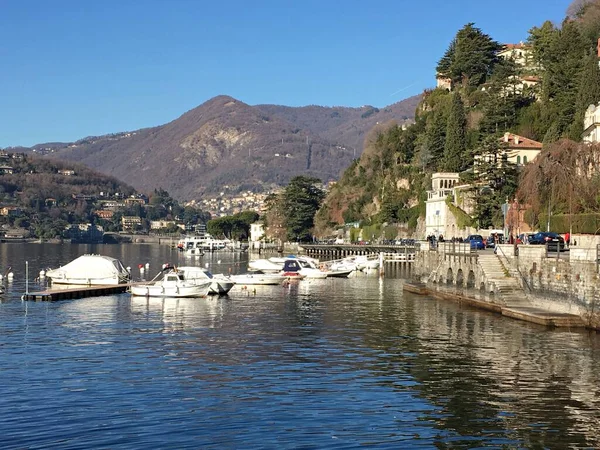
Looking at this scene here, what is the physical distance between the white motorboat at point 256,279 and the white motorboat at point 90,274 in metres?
11.6

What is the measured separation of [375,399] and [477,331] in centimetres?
1994

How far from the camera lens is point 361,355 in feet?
135

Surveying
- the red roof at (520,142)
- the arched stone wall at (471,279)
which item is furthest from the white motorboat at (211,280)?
the red roof at (520,142)

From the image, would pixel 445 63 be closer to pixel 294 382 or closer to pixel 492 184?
pixel 492 184

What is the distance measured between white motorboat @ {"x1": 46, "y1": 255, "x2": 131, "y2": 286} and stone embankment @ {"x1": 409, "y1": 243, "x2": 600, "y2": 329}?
29834 mm

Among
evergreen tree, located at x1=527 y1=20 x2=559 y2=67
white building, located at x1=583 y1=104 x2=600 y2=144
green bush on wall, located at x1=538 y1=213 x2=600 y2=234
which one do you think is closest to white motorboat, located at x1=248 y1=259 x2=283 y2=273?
green bush on wall, located at x1=538 y1=213 x2=600 y2=234

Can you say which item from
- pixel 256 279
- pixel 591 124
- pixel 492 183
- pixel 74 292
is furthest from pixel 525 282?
pixel 492 183

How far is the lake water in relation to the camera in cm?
2664

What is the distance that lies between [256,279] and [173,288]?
1857cm

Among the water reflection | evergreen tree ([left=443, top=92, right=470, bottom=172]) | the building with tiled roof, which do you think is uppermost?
evergreen tree ([left=443, top=92, right=470, bottom=172])

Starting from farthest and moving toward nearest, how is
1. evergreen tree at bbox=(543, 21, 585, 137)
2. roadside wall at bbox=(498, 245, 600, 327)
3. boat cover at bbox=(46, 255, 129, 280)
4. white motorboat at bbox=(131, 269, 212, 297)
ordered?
1. evergreen tree at bbox=(543, 21, 585, 137)
2. boat cover at bbox=(46, 255, 129, 280)
3. white motorboat at bbox=(131, 269, 212, 297)
4. roadside wall at bbox=(498, 245, 600, 327)

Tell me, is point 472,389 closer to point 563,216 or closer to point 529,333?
point 529,333

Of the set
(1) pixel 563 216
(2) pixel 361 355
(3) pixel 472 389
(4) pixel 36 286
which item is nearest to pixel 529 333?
(2) pixel 361 355

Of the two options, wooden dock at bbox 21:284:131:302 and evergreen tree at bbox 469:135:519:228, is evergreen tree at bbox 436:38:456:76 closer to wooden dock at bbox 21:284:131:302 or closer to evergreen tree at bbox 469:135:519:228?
evergreen tree at bbox 469:135:519:228
